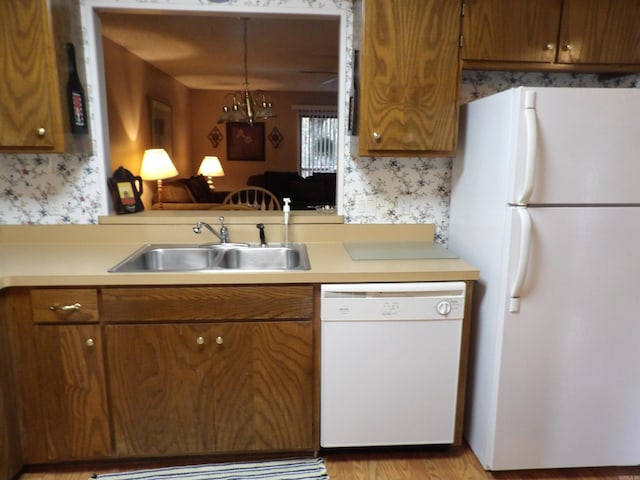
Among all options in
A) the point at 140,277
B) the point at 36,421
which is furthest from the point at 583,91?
the point at 36,421

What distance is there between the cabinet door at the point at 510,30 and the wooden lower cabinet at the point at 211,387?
1353 mm

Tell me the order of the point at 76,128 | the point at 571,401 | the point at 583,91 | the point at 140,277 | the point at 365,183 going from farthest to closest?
the point at 365,183 < the point at 76,128 < the point at 571,401 < the point at 140,277 < the point at 583,91

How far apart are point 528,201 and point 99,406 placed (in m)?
1.80

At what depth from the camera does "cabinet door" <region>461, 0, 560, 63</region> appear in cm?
184

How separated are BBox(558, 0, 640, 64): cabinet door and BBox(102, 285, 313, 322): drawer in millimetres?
1488

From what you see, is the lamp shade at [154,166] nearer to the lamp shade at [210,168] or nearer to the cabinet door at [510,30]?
the lamp shade at [210,168]

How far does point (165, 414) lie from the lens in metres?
1.80

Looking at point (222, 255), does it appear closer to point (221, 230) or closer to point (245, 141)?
point (221, 230)

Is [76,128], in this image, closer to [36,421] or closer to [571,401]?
[36,421]

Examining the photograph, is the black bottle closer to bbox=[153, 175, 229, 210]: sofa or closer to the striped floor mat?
the striped floor mat

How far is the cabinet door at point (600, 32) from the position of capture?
6.10 feet

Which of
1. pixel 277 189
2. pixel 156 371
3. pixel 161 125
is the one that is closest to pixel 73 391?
pixel 156 371

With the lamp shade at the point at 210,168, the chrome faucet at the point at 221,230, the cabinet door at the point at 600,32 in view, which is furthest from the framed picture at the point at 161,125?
the cabinet door at the point at 600,32

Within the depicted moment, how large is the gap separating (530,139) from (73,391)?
193 cm
